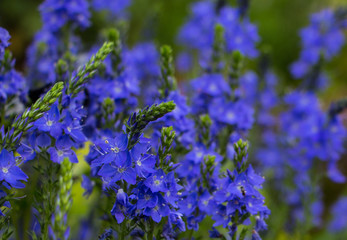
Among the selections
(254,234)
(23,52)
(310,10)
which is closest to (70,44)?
A: (254,234)

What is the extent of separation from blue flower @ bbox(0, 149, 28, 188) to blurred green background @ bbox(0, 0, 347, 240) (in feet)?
17.9

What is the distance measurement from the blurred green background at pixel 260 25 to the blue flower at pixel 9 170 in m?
5.46

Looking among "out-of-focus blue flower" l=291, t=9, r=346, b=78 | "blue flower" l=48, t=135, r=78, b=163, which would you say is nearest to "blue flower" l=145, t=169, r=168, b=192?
"blue flower" l=48, t=135, r=78, b=163

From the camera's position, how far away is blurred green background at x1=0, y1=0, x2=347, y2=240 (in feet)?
25.1

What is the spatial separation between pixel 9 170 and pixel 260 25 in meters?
6.99

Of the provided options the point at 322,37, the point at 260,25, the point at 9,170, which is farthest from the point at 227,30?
the point at 260,25

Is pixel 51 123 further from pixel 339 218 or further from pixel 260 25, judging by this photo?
pixel 260 25

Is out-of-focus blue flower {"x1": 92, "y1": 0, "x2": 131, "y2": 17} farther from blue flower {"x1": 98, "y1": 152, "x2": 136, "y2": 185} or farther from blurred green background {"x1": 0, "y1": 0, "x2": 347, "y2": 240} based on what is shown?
blue flower {"x1": 98, "y1": 152, "x2": 136, "y2": 185}

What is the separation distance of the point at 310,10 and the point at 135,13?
3.37 metres

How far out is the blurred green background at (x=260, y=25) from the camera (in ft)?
25.1

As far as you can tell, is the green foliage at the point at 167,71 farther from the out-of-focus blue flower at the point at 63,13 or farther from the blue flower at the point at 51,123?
the out-of-focus blue flower at the point at 63,13

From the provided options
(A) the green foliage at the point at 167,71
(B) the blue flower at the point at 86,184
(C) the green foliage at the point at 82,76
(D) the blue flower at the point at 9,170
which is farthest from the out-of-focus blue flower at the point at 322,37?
(D) the blue flower at the point at 9,170

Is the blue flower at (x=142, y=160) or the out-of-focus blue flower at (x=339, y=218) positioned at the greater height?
the out-of-focus blue flower at (x=339, y=218)

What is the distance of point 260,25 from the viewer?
27.3 feet
